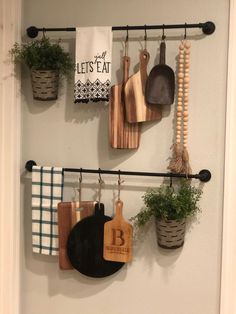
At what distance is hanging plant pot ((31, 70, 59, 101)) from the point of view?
4.81ft

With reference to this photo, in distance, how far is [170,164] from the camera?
4.78 feet

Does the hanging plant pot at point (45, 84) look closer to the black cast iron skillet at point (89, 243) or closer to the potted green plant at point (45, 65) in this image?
the potted green plant at point (45, 65)

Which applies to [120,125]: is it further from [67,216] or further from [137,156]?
[67,216]

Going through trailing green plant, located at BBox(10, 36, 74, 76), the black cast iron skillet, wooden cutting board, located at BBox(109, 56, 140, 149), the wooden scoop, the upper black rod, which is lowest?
the black cast iron skillet

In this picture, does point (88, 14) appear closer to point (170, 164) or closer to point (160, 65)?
point (160, 65)

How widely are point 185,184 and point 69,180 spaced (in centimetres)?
45

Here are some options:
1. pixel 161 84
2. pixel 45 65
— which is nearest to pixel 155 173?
pixel 161 84

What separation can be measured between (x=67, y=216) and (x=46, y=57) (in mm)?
588

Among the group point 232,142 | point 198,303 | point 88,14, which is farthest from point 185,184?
point 88,14

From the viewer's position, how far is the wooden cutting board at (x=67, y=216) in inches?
58.8

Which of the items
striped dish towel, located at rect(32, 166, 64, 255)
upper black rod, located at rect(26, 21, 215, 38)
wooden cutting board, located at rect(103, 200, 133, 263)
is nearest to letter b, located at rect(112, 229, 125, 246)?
wooden cutting board, located at rect(103, 200, 133, 263)

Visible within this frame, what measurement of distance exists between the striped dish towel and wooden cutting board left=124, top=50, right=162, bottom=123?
0.34 meters

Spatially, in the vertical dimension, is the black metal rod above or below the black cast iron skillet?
above

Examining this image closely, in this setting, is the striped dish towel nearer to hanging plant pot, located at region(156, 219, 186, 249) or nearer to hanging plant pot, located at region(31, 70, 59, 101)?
hanging plant pot, located at region(31, 70, 59, 101)
